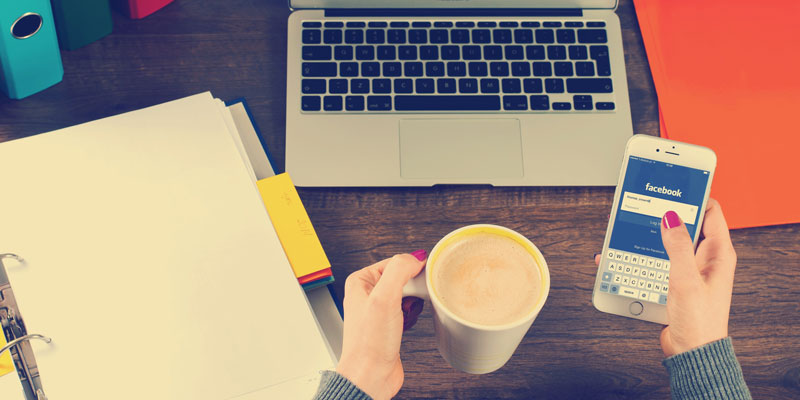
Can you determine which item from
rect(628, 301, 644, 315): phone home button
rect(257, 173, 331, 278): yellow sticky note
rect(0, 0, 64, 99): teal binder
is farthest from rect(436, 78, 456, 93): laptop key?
rect(0, 0, 64, 99): teal binder

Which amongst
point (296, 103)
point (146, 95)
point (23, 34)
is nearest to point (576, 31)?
point (296, 103)

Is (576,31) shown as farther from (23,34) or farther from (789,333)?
(23,34)

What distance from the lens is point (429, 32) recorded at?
98 centimetres

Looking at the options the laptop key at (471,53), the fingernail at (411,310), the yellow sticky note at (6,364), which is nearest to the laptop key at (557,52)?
the laptop key at (471,53)

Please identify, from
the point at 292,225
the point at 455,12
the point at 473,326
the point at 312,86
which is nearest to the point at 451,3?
the point at 455,12

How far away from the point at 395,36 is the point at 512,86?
19cm

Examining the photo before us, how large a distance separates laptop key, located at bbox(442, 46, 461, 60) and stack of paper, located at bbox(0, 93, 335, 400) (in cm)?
32

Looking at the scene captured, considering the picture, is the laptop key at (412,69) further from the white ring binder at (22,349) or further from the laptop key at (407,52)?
the white ring binder at (22,349)

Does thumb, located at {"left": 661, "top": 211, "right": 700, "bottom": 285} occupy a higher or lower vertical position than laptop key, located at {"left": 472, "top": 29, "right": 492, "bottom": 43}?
lower

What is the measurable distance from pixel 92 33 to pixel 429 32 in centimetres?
50

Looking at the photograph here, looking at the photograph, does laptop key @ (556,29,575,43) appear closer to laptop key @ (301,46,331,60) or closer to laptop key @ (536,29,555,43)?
laptop key @ (536,29,555,43)

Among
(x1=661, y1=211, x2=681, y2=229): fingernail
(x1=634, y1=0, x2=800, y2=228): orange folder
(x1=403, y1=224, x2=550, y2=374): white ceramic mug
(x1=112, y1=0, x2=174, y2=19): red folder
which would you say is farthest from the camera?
(x1=112, y1=0, x2=174, y2=19): red folder

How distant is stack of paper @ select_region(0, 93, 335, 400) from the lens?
0.72 metres

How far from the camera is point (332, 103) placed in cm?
93
